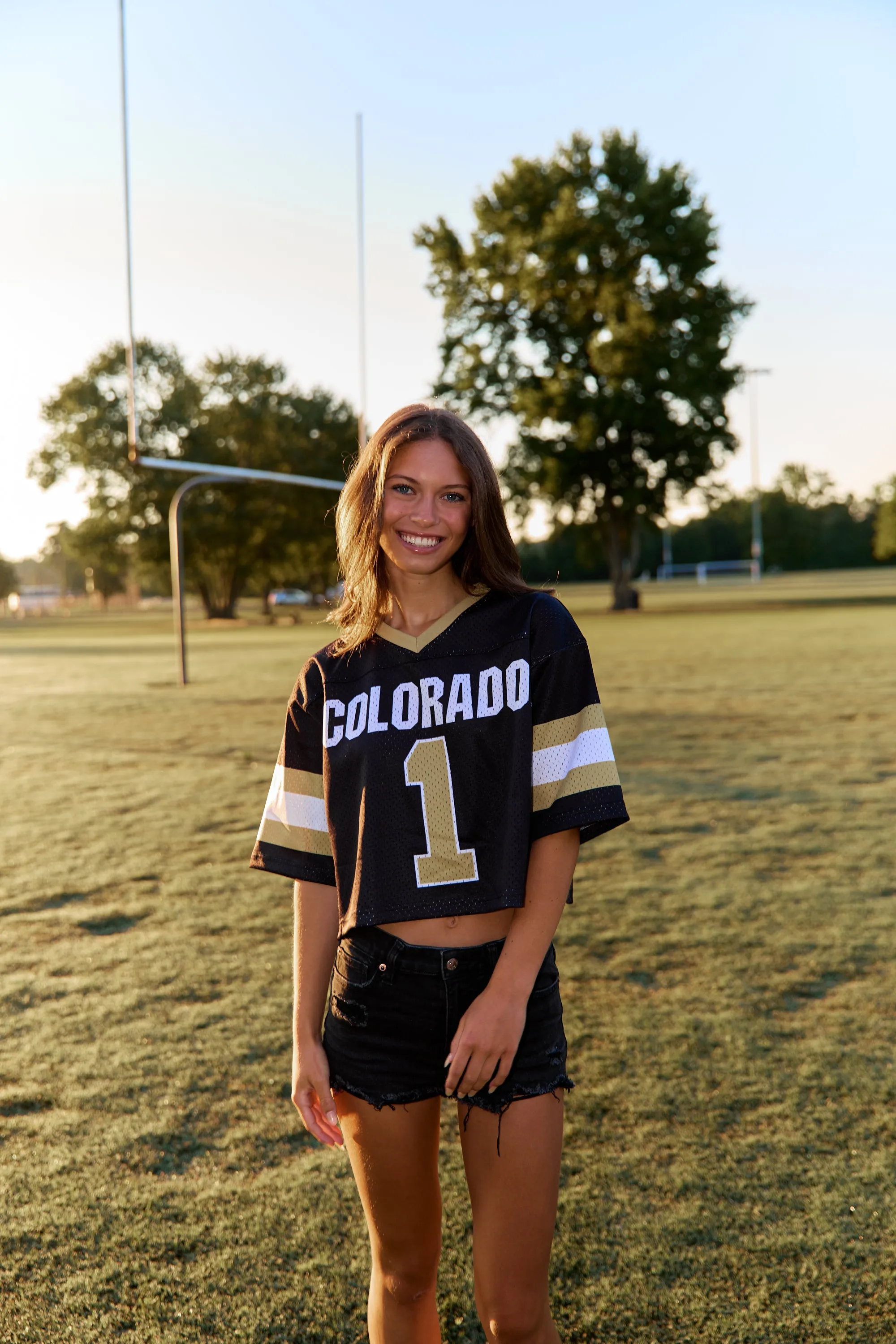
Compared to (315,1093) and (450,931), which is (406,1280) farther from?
(450,931)

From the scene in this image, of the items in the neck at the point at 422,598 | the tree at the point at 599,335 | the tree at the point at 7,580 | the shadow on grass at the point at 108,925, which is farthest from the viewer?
the tree at the point at 7,580

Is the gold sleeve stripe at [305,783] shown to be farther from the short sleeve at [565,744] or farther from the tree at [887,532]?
the tree at [887,532]

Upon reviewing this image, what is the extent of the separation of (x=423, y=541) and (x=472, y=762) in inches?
14.8

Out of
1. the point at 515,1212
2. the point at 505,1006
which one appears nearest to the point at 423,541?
the point at 505,1006

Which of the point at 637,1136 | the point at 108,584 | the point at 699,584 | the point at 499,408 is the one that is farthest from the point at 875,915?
the point at 108,584

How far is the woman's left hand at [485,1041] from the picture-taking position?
1576mm

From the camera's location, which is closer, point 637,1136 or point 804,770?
point 637,1136

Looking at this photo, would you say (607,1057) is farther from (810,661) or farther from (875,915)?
(810,661)

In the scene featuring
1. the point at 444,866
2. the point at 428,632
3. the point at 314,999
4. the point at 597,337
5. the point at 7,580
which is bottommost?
the point at 314,999

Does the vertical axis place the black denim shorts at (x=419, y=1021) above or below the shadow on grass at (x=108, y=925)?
above

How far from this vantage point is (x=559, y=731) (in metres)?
1.67

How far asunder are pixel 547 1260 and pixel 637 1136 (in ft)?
4.58

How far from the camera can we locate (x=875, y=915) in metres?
4.70

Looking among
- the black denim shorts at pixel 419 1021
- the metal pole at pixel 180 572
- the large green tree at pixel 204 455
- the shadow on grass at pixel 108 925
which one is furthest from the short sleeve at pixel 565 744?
the large green tree at pixel 204 455
